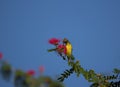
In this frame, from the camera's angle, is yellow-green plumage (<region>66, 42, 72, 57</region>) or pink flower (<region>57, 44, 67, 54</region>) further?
yellow-green plumage (<region>66, 42, 72, 57</region>)

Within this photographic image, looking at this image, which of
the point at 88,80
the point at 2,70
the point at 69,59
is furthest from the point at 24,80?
the point at 69,59

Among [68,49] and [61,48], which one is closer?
[61,48]

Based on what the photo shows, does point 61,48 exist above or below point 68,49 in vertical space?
below

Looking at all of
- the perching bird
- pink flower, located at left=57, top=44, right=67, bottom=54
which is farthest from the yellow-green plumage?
pink flower, located at left=57, top=44, right=67, bottom=54

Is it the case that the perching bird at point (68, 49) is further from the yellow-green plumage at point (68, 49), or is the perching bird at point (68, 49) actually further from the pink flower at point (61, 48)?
the pink flower at point (61, 48)

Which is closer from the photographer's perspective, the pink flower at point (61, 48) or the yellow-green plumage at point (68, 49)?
the pink flower at point (61, 48)

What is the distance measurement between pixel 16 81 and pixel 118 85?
3.41 meters

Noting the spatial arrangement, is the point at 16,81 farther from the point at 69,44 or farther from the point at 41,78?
the point at 69,44

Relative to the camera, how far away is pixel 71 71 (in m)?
4.23

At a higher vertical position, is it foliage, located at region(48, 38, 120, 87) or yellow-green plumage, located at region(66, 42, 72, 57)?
yellow-green plumage, located at region(66, 42, 72, 57)

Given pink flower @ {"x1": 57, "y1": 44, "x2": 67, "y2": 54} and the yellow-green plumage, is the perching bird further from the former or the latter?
pink flower @ {"x1": 57, "y1": 44, "x2": 67, "y2": 54}

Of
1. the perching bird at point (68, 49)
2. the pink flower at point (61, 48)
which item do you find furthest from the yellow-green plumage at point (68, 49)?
the pink flower at point (61, 48)

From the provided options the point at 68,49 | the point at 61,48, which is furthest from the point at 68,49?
the point at 61,48

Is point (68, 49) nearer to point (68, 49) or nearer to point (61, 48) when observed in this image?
point (68, 49)
